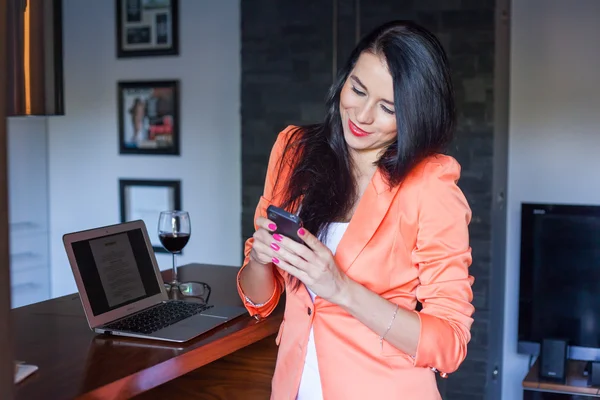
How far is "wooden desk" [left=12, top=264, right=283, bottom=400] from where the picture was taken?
1.33 meters

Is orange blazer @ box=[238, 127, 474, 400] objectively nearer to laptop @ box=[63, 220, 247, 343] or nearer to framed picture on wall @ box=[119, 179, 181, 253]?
laptop @ box=[63, 220, 247, 343]

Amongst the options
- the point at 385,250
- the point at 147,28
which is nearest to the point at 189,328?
the point at 385,250

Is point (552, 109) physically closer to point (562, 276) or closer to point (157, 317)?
point (562, 276)

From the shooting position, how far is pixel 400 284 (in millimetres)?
1500

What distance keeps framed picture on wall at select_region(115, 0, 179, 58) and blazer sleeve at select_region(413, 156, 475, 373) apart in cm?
275

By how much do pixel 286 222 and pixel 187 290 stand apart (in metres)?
0.79

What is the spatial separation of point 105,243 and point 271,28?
1.77m

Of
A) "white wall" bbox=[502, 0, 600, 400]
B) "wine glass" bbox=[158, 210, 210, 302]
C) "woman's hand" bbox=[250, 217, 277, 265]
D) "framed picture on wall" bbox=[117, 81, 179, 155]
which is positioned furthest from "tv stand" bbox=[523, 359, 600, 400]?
"framed picture on wall" bbox=[117, 81, 179, 155]

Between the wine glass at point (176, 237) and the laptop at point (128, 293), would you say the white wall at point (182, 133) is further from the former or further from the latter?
the laptop at point (128, 293)

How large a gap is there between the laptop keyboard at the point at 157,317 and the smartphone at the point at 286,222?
17.7 inches

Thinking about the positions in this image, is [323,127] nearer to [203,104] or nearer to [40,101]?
[40,101]

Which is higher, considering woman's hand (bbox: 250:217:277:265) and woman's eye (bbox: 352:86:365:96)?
woman's eye (bbox: 352:86:365:96)

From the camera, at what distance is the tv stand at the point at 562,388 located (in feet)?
9.64

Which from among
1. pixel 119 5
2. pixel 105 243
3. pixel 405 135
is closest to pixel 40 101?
pixel 105 243
